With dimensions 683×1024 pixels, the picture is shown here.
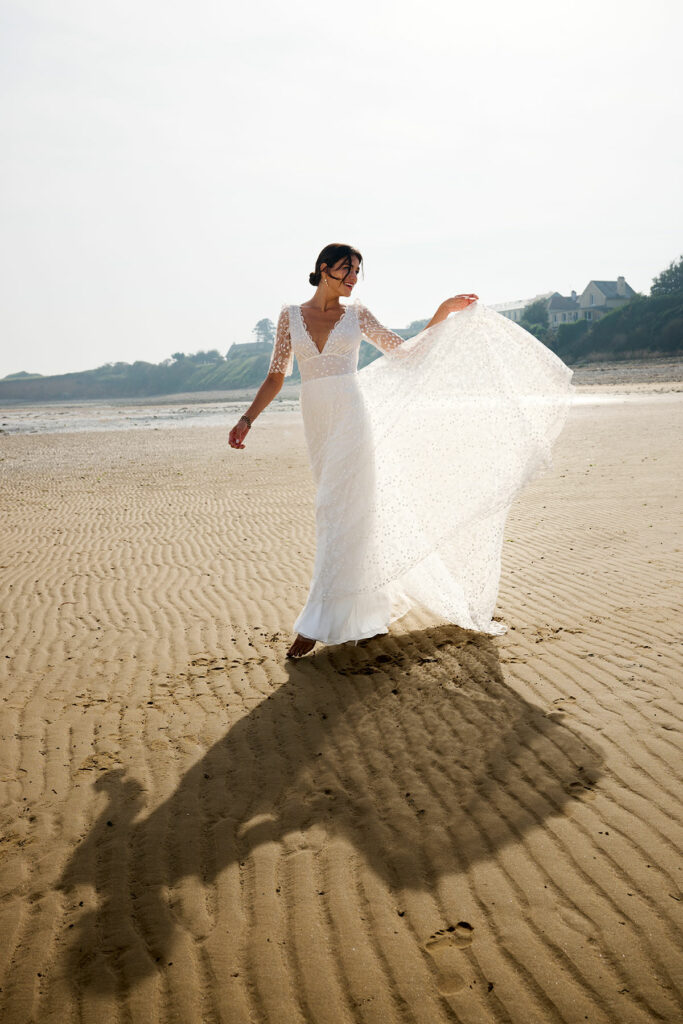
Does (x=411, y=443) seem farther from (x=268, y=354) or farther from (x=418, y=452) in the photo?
(x=268, y=354)

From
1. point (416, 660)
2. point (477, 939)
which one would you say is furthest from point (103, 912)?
point (416, 660)

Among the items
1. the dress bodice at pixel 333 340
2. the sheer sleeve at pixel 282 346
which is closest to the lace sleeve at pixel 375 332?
the dress bodice at pixel 333 340

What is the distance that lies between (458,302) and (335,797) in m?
3.16

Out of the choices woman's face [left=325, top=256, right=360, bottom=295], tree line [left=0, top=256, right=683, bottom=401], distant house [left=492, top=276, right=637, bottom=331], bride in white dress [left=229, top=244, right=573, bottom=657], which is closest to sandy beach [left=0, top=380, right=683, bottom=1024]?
bride in white dress [left=229, top=244, right=573, bottom=657]

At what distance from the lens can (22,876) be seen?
9.87 feet

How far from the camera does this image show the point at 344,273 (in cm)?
470

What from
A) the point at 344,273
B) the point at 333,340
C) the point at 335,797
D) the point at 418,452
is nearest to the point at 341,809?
the point at 335,797

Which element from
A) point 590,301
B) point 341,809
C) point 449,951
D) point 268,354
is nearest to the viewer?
point 449,951

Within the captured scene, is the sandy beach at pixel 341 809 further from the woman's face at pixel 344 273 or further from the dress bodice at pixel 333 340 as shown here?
the woman's face at pixel 344 273

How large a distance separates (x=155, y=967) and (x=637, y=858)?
1.80 metres

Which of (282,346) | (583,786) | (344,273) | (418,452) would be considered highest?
(344,273)

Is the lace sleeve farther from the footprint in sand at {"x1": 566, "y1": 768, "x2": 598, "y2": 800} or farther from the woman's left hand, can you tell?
the footprint in sand at {"x1": 566, "y1": 768, "x2": 598, "y2": 800}

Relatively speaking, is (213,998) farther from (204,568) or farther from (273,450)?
(273,450)

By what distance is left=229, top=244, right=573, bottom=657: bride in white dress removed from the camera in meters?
4.69
